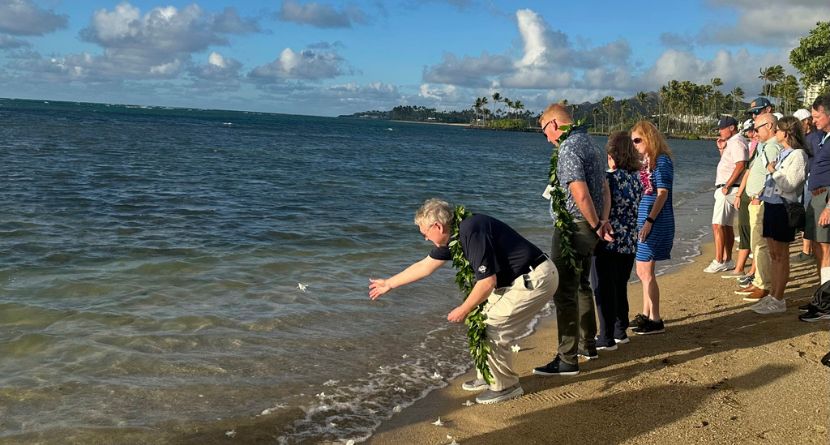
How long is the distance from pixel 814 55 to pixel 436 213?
53552mm

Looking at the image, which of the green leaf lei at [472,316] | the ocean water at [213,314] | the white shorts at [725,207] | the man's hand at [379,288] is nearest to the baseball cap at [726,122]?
the white shorts at [725,207]

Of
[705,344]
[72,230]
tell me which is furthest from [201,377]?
[72,230]

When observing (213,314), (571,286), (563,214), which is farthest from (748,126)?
(213,314)

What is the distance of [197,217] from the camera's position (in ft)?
48.6

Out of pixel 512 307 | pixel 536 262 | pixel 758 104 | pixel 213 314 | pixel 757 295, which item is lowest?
pixel 213 314

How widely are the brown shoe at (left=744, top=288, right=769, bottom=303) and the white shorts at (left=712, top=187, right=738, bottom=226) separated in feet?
5.24

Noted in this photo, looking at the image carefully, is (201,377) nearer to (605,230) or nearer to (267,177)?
(605,230)

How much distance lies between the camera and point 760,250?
7539mm

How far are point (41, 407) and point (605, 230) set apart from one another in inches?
185

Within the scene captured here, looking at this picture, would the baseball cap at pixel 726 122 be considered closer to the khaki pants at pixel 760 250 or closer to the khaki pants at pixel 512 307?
the khaki pants at pixel 760 250

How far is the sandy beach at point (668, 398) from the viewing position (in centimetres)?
441

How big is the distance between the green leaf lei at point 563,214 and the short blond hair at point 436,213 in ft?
3.81

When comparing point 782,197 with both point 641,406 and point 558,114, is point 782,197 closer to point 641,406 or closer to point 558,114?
point 558,114

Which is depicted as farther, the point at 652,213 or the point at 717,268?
the point at 717,268
